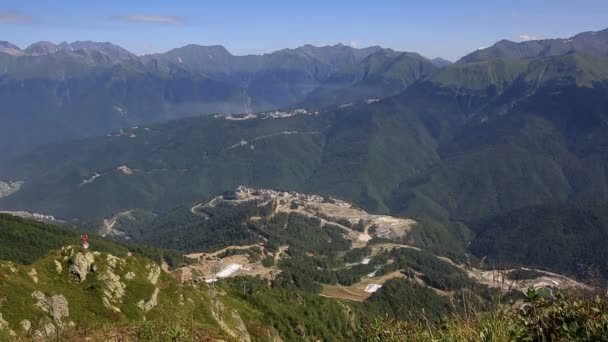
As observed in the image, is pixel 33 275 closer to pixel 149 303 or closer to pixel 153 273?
pixel 149 303

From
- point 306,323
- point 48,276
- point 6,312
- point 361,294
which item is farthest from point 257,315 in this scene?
point 361,294

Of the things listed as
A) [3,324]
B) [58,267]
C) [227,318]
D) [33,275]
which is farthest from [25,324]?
[227,318]

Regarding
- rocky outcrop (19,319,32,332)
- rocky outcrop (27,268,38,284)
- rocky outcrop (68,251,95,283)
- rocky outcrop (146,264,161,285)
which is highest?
rocky outcrop (19,319,32,332)

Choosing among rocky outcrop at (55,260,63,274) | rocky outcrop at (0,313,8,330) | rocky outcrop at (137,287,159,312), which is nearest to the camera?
rocky outcrop at (0,313,8,330)

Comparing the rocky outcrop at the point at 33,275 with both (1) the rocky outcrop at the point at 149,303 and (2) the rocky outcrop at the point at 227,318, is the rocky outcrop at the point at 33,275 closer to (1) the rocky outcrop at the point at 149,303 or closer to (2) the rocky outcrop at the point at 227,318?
(1) the rocky outcrop at the point at 149,303

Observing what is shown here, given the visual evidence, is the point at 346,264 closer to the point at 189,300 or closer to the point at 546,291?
the point at 189,300

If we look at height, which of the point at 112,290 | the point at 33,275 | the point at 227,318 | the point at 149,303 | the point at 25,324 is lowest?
the point at 227,318

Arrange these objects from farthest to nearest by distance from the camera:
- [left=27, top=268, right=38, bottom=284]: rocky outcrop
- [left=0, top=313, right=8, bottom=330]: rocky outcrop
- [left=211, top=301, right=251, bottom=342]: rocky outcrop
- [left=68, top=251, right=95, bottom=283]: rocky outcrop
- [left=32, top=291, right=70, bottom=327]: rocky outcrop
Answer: [left=211, top=301, right=251, bottom=342]: rocky outcrop → [left=68, top=251, right=95, bottom=283]: rocky outcrop → [left=27, top=268, right=38, bottom=284]: rocky outcrop → [left=32, top=291, right=70, bottom=327]: rocky outcrop → [left=0, top=313, right=8, bottom=330]: rocky outcrop

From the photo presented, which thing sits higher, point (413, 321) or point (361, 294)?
point (413, 321)

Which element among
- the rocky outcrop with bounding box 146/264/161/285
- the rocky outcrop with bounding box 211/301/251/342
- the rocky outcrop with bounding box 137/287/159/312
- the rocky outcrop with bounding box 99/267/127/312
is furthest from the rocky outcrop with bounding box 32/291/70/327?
the rocky outcrop with bounding box 211/301/251/342

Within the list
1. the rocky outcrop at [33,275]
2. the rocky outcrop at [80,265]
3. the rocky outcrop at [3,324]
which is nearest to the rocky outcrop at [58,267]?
the rocky outcrop at [80,265]

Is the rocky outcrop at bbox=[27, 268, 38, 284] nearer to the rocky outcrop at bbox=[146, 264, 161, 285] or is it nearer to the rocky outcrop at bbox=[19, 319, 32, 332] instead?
the rocky outcrop at bbox=[19, 319, 32, 332]
